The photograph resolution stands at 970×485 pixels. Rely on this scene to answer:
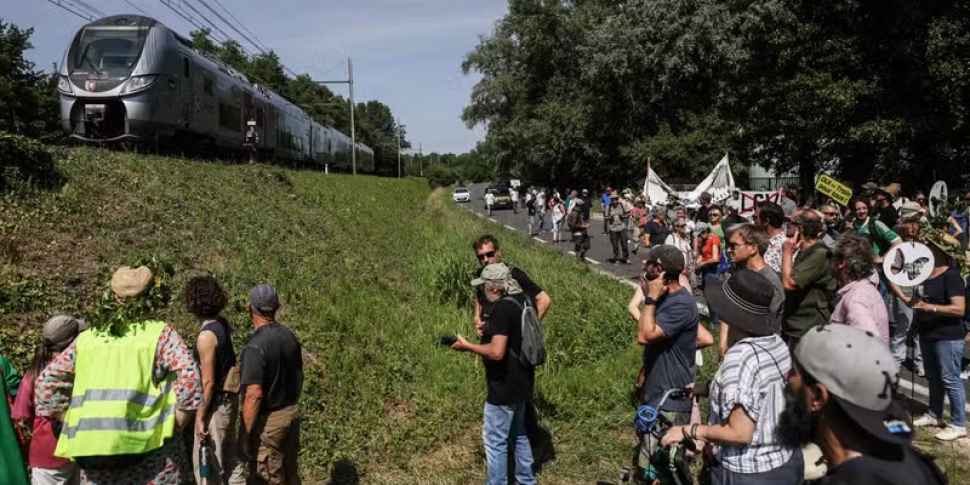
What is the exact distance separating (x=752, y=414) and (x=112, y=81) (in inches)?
551

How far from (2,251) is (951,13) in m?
25.6

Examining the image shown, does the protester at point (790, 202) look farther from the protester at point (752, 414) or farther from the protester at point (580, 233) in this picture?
the protester at point (752, 414)

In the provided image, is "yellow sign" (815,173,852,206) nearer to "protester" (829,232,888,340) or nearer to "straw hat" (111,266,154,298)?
"protester" (829,232,888,340)

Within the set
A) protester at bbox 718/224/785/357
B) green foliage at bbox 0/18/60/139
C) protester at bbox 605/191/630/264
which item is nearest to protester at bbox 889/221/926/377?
protester at bbox 718/224/785/357

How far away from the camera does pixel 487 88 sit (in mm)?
49781

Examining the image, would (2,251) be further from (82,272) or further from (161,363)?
(161,363)

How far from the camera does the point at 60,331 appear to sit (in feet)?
13.0

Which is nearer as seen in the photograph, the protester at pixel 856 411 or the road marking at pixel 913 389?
the protester at pixel 856 411

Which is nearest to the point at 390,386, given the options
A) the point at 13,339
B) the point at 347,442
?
the point at 347,442

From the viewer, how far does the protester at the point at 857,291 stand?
4758mm

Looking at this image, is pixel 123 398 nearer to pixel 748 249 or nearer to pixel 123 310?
pixel 123 310

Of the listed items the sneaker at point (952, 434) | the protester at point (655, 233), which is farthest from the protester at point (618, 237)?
the sneaker at point (952, 434)

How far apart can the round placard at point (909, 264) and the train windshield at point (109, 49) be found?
13.4 meters

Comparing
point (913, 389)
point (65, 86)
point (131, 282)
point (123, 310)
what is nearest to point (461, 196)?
point (65, 86)
